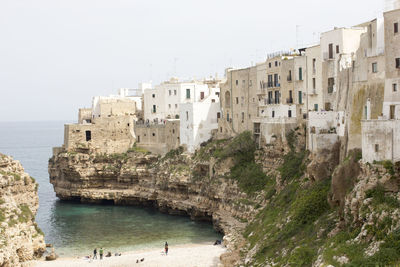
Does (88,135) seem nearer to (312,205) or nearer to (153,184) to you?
(153,184)

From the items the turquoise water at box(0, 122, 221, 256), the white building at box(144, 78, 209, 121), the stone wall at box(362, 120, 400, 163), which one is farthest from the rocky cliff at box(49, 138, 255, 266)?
the stone wall at box(362, 120, 400, 163)

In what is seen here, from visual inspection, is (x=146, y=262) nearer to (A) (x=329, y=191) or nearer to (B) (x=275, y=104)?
(A) (x=329, y=191)

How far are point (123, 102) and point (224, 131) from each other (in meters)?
17.4

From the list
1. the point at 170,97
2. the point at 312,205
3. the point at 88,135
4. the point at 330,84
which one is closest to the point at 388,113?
the point at 312,205

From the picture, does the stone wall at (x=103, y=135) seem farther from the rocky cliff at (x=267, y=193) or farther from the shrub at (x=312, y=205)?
the shrub at (x=312, y=205)

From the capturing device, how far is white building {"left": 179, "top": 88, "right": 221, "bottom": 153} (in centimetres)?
6281

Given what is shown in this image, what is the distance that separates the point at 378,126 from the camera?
95.6 ft

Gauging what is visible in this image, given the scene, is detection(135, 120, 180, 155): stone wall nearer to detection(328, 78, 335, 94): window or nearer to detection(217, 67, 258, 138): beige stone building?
detection(217, 67, 258, 138): beige stone building

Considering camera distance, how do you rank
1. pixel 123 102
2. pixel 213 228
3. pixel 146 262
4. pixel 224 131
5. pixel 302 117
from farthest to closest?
pixel 123 102 → pixel 224 131 → pixel 213 228 → pixel 302 117 → pixel 146 262

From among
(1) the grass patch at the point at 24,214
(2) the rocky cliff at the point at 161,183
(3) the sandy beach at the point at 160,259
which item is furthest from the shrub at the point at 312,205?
(1) the grass patch at the point at 24,214

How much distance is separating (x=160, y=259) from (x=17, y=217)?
1043cm

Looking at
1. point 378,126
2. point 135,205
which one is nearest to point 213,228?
point 135,205

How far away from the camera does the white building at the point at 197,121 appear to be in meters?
62.8

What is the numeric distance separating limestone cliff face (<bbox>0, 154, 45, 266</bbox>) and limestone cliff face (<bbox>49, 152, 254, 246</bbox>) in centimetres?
1544
